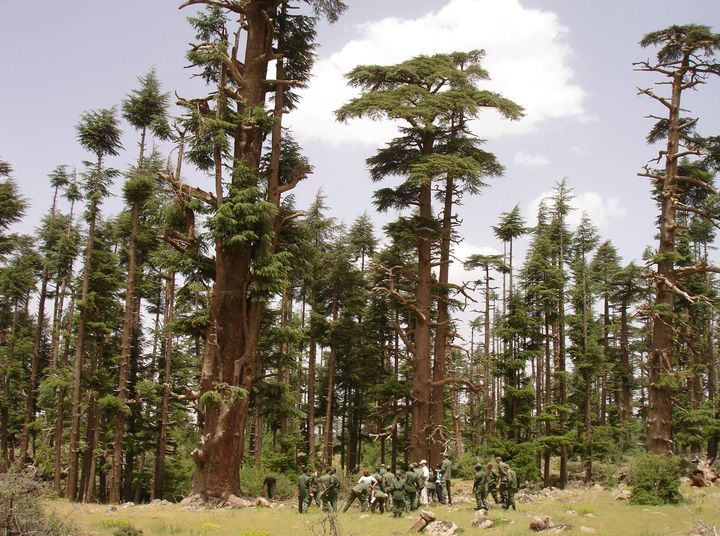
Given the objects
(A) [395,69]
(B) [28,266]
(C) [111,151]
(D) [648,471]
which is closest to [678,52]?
(A) [395,69]

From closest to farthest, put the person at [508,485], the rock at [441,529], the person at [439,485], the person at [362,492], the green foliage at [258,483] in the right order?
1. the rock at [441,529]
2. the person at [508,485]
3. the person at [362,492]
4. the person at [439,485]
5. the green foliage at [258,483]

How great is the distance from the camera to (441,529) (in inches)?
532

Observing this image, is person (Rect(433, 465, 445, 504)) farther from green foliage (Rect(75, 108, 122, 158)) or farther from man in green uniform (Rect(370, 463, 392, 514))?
green foliage (Rect(75, 108, 122, 158))

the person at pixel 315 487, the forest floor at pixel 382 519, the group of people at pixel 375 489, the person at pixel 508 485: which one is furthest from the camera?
the person at pixel 315 487

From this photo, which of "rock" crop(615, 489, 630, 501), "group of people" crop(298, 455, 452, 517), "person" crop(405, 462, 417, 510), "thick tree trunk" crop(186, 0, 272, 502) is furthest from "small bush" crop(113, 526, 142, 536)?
"rock" crop(615, 489, 630, 501)

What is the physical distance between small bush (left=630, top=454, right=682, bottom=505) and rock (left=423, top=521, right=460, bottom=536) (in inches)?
280

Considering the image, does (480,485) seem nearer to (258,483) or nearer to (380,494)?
(380,494)

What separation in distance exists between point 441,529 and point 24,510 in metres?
8.42

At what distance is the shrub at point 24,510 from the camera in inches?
420

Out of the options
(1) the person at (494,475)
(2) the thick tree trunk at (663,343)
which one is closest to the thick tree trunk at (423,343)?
(1) the person at (494,475)

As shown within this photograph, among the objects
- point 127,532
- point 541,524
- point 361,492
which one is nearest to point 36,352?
point 361,492

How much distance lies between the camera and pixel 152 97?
27438mm

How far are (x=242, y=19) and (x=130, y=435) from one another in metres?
22.0

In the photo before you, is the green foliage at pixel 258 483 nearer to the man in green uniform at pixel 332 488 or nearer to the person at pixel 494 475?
the man in green uniform at pixel 332 488
